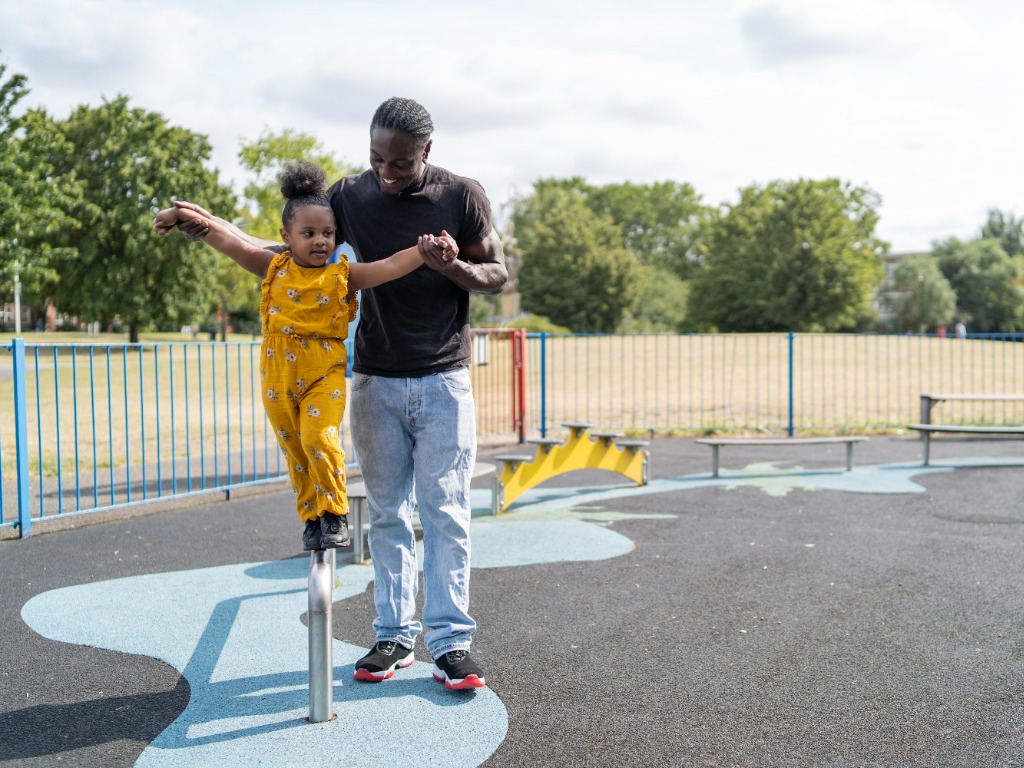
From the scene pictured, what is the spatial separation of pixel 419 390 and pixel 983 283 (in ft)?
256

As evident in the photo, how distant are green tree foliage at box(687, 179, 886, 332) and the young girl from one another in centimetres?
5363

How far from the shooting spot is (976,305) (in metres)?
71.0

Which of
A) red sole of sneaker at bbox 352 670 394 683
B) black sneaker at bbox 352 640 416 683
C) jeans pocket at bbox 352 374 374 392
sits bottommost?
red sole of sneaker at bbox 352 670 394 683

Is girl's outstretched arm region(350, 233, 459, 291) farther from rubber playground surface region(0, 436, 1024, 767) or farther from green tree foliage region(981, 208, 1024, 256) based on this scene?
green tree foliage region(981, 208, 1024, 256)

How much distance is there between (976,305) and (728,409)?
65.4 meters

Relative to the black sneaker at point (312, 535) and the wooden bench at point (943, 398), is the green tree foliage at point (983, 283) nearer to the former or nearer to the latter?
the wooden bench at point (943, 398)

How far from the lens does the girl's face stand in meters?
2.90

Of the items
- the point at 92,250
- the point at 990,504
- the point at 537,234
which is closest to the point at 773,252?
the point at 537,234

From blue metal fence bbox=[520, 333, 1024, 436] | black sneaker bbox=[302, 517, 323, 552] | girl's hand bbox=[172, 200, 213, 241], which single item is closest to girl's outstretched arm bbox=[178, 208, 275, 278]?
girl's hand bbox=[172, 200, 213, 241]

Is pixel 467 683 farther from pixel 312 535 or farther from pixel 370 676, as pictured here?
pixel 312 535

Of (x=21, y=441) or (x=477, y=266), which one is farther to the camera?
(x=21, y=441)

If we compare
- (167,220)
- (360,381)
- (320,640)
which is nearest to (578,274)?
(360,381)

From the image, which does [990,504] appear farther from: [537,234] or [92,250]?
[537,234]

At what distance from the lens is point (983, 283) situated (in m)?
70.8
